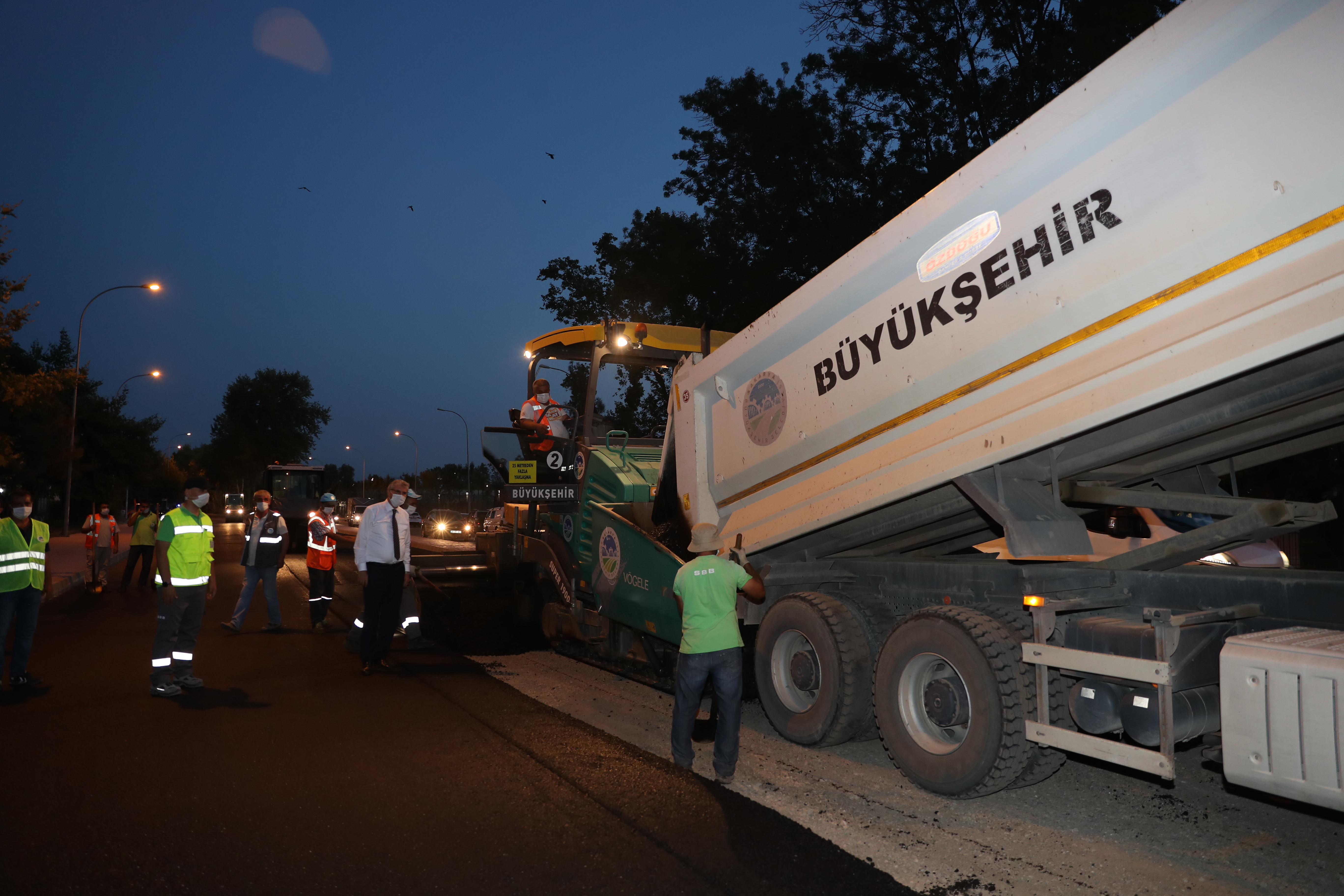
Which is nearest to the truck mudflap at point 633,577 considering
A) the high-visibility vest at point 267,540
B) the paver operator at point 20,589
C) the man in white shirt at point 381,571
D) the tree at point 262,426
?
the man in white shirt at point 381,571

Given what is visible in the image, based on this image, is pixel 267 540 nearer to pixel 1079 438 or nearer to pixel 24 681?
pixel 24 681

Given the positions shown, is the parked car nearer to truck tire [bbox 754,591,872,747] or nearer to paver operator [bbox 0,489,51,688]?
paver operator [bbox 0,489,51,688]

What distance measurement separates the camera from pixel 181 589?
7.00 m

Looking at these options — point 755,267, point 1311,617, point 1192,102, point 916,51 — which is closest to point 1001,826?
point 1311,617

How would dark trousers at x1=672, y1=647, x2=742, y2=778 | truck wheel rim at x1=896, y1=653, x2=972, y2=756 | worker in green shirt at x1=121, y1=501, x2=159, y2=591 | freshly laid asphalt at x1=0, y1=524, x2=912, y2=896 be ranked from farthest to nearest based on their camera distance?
worker in green shirt at x1=121, y1=501, x2=159, y2=591
dark trousers at x1=672, y1=647, x2=742, y2=778
truck wheel rim at x1=896, y1=653, x2=972, y2=756
freshly laid asphalt at x1=0, y1=524, x2=912, y2=896

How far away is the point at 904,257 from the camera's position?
4.42m

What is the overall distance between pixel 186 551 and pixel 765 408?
4.96 metres

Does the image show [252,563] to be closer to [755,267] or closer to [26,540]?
[26,540]

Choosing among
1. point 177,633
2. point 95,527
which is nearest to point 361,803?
point 177,633

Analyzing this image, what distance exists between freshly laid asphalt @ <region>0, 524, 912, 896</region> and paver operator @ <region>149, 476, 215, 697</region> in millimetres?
235

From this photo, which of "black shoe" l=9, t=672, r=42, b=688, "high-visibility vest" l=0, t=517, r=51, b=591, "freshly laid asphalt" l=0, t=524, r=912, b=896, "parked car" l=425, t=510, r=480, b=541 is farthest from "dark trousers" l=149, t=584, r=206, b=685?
"parked car" l=425, t=510, r=480, b=541

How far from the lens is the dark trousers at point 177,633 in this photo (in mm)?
6801

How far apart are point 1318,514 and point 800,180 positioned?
17014mm

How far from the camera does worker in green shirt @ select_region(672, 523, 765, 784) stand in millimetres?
4828
